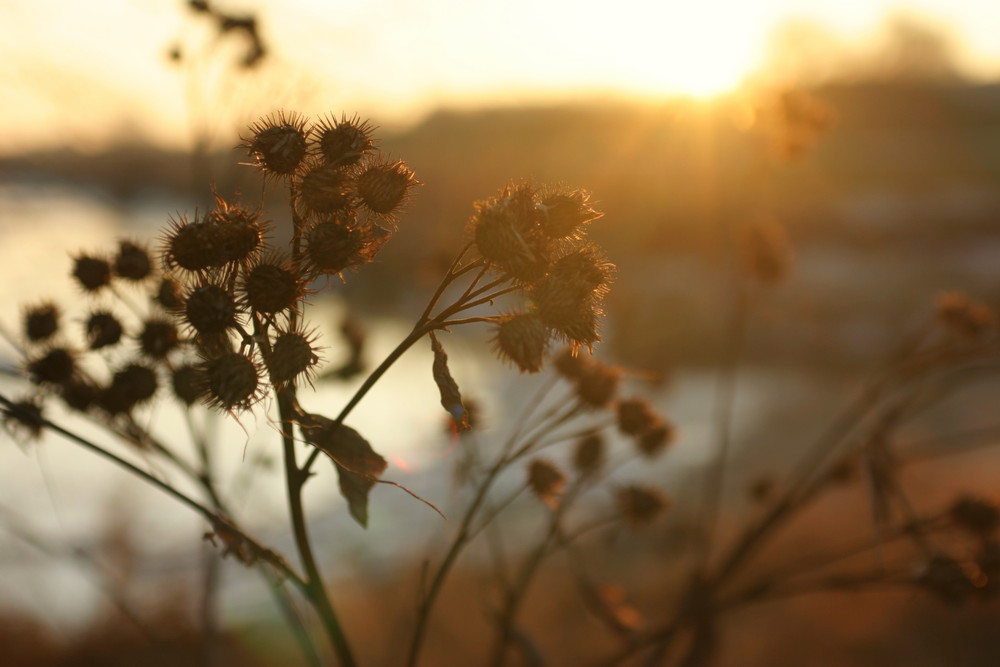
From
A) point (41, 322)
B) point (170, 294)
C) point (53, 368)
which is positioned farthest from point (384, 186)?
point (41, 322)

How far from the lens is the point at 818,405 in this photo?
10.7m

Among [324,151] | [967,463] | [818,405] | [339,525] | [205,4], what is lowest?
[324,151]

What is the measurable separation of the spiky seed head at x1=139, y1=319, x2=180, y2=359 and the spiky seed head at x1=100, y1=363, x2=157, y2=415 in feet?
0.16

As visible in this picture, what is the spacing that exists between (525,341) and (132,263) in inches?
37.2

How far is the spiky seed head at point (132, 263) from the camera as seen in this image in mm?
1750

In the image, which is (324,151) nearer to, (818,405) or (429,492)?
(429,492)

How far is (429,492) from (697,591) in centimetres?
497

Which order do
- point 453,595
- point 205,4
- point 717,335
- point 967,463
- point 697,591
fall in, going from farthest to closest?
point 717,335 < point 967,463 < point 453,595 < point 205,4 < point 697,591

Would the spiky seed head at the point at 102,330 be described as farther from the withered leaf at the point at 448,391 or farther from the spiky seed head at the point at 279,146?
the withered leaf at the point at 448,391

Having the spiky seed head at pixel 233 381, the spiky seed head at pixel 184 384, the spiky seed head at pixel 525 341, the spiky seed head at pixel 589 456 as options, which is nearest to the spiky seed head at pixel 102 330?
the spiky seed head at pixel 184 384

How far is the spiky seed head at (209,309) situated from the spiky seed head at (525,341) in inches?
17.1

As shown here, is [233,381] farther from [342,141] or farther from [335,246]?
[342,141]

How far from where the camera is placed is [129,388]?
5.34 feet

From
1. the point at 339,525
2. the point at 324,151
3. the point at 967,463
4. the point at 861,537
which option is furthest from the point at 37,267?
the point at 967,463
